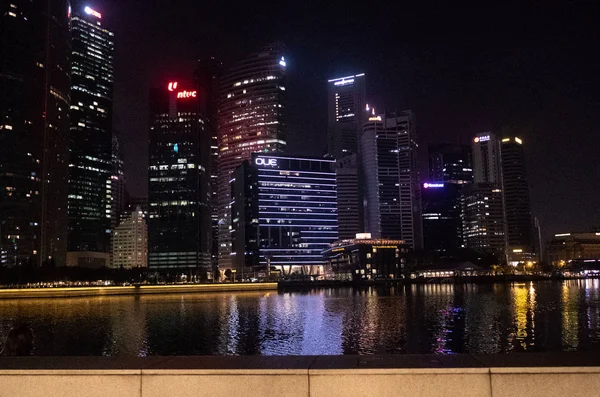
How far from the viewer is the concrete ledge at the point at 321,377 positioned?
26.2 ft

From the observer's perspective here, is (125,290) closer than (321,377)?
No

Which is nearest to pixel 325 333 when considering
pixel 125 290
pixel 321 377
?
pixel 321 377

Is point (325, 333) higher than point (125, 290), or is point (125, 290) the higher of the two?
point (325, 333)

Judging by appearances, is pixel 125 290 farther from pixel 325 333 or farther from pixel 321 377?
pixel 321 377

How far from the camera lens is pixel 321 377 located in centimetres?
823

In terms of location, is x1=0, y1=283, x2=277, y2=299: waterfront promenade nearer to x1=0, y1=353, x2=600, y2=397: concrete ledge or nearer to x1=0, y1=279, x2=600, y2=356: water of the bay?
x1=0, y1=279, x2=600, y2=356: water of the bay

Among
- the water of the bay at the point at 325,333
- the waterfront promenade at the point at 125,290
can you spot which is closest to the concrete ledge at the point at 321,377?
the water of the bay at the point at 325,333

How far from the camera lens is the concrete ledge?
314 inches

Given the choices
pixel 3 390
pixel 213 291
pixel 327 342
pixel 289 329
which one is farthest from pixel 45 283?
pixel 3 390

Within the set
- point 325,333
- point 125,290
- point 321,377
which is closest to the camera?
point 321,377

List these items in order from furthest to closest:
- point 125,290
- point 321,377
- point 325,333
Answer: point 125,290 < point 325,333 < point 321,377

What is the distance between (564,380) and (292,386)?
3.77m

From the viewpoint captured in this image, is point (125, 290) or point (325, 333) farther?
point (125, 290)

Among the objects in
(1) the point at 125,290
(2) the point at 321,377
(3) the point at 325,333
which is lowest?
(1) the point at 125,290
